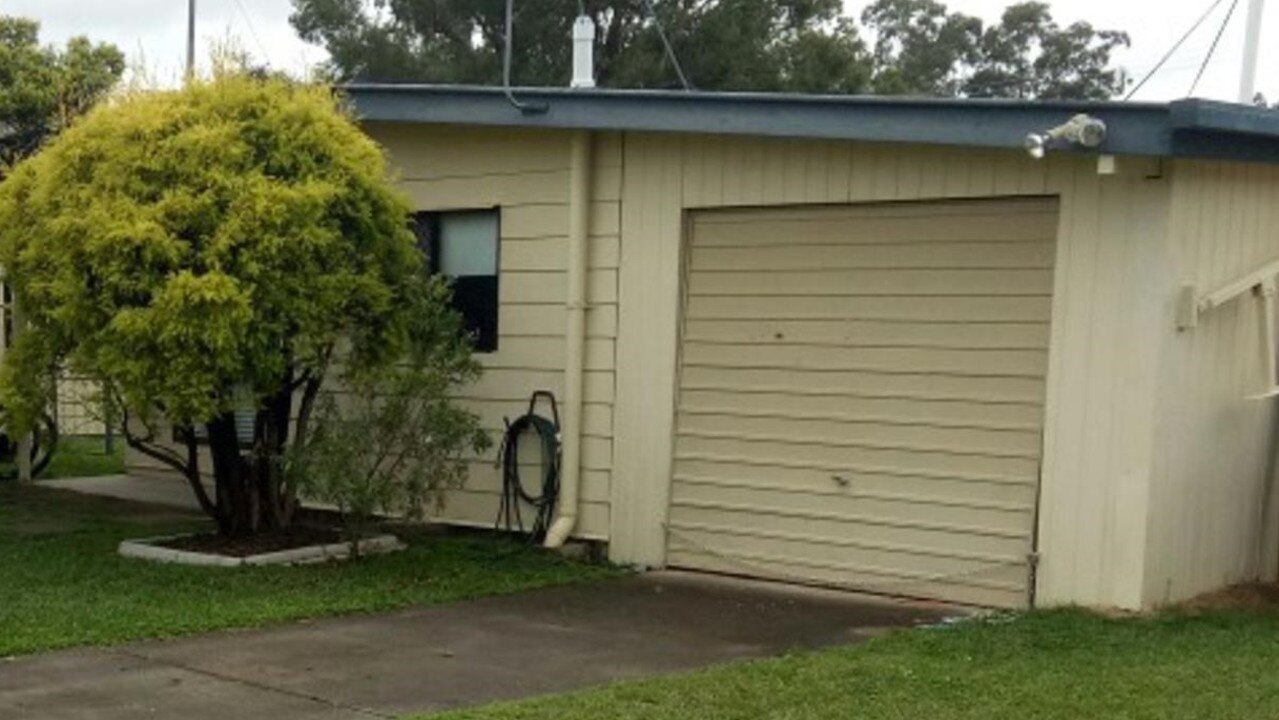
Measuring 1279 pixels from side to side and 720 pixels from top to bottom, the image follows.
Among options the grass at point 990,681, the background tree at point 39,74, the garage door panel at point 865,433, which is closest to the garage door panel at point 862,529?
the garage door panel at point 865,433

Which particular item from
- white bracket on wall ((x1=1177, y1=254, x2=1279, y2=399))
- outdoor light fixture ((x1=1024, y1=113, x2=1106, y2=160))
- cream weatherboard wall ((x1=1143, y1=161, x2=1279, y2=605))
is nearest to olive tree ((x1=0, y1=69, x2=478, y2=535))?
outdoor light fixture ((x1=1024, y1=113, x2=1106, y2=160))

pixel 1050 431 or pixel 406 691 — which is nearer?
pixel 406 691

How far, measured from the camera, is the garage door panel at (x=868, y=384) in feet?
28.9

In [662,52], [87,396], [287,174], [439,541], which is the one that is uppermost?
[662,52]

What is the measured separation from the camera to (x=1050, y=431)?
856 cm

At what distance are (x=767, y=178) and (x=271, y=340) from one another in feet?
10.4

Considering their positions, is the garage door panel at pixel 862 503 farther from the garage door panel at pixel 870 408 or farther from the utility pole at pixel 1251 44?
the utility pole at pixel 1251 44

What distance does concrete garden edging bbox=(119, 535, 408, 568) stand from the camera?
380 inches

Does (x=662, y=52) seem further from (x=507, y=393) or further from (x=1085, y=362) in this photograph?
(x=1085, y=362)

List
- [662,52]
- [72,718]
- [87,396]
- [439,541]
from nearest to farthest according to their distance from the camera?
[72,718]
[87,396]
[439,541]
[662,52]

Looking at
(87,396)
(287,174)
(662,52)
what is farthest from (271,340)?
(662,52)

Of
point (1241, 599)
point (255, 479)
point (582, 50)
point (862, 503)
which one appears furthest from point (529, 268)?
point (1241, 599)

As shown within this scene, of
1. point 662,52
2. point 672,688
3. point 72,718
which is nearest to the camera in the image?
point 72,718

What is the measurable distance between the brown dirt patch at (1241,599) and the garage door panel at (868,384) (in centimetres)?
145
